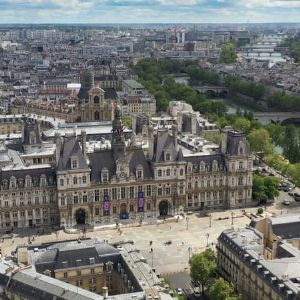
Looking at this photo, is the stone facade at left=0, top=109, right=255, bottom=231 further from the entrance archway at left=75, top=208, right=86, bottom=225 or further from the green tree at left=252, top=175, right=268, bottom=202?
the green tree at left=252, top=175, right=268, bottom=202

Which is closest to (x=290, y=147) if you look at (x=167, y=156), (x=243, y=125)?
(x=243, y=125)

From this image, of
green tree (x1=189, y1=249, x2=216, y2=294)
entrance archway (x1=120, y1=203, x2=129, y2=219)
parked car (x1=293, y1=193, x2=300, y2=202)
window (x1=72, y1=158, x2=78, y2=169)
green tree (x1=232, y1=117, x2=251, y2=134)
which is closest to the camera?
green tree (x1=189, y1=249, x2=216, y2=294)

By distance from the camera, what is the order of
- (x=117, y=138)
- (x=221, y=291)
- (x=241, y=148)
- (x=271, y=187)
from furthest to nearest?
(x=271, y=187)
(x=241, y=148)
(x=117, y=138)
(x=221, y=291)

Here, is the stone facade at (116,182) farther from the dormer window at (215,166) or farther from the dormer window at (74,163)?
the dormer window at (74,163)

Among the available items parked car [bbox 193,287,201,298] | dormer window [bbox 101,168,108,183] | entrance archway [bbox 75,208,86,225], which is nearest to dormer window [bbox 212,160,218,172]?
dormer window [bbox 101,168,108,183]

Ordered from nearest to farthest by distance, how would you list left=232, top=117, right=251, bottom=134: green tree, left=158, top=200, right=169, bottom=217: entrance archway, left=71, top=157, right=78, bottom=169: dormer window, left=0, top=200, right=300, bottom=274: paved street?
1. left=0, top=200, right=300, bottom=274: paved street
2. left=71, top=157, right=78, bottom=169: dormer window
3. left=158, top=200, right=169, bottom=217: entrance archway
4. left=232, top=117, right=251, bottom=134: green tree

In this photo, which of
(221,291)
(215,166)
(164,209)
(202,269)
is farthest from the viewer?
(215,166)

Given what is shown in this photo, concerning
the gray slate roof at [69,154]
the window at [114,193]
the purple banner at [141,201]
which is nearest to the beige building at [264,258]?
the purple banner at [141,201]

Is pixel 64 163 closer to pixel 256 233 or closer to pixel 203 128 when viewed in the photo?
pixel 256 233

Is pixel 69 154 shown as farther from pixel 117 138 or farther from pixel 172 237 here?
pixel 172 237

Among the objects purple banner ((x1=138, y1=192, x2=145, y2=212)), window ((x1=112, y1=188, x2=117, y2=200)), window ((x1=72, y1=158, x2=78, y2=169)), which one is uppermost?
window ((x1=72, y1=158, x2=78, y2=169))
